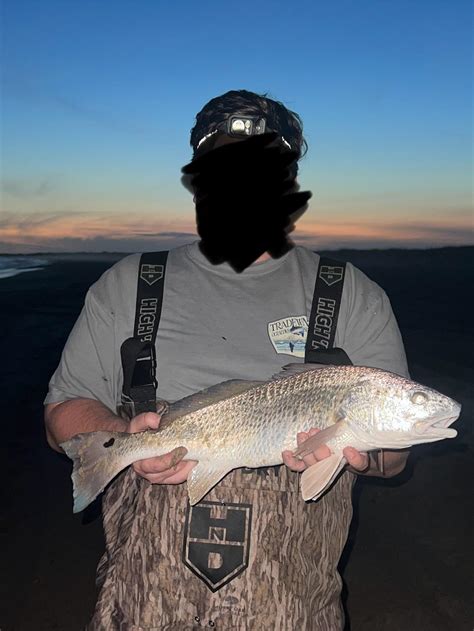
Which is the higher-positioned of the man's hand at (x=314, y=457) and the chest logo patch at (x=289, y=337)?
the chest logo patch at (x=289, y=337)

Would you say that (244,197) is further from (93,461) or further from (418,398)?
(93,461)

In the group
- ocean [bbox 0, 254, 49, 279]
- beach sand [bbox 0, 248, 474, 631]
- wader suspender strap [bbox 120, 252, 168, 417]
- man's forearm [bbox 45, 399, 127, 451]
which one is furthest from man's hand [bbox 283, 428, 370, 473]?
ocean [bbox 0, 254, 49, 279]

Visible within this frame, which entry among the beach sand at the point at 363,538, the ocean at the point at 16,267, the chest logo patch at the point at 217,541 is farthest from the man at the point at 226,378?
the ocean at the point at 16,267

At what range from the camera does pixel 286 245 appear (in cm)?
325

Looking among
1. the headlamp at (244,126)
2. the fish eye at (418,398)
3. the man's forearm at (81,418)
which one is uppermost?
the headlamp at (244,126)

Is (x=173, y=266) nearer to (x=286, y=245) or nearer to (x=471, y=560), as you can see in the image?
(x=286, y=245)

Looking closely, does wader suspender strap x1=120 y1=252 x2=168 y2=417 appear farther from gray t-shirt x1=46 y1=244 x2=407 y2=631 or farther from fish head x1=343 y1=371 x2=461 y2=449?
fish head x1=343 y1=371 x2=461 y2=449

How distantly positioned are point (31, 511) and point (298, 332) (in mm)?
4852

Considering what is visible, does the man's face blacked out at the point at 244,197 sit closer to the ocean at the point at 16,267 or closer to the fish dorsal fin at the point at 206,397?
the fish dorsal fin at the point at 206,397

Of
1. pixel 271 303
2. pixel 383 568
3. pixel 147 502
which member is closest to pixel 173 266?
pixel 271 303

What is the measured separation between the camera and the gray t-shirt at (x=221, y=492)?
8.95 ft

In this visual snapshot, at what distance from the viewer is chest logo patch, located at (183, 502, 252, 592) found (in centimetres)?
272

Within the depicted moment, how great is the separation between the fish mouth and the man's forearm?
1464mm

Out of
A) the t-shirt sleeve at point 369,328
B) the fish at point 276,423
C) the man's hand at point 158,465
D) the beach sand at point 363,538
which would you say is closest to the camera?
the man's hand at point 158,465
